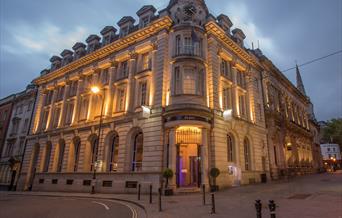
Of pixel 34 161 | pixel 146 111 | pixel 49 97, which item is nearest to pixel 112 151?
pixel 146 111

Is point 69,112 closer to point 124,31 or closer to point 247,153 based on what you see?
point 124,31

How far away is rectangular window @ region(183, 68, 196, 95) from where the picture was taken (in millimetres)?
19219

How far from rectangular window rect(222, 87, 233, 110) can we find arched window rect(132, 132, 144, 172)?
347 inches

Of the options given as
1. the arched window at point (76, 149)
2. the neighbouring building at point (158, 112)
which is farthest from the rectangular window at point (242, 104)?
the arched window at point (76, 149)

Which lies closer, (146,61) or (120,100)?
(146,61)

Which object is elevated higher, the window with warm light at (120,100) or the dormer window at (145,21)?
the dormer window at (145,21)

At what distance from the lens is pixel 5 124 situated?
1598 inches

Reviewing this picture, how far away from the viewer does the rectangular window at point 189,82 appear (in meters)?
19.2

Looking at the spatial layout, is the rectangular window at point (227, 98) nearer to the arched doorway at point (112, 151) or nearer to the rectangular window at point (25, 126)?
the arched doorway at point (112, 151)

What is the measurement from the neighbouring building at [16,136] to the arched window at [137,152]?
72.2 ft

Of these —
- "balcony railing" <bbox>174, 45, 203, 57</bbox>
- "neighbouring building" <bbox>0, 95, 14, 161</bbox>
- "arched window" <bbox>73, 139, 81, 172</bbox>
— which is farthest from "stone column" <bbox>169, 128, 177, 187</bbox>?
"neighbouring building" <bbox>0, 95, 14, 161</bbox>

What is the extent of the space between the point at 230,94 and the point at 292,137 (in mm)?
20680

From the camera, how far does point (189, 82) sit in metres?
19.5

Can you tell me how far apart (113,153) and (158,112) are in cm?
732
